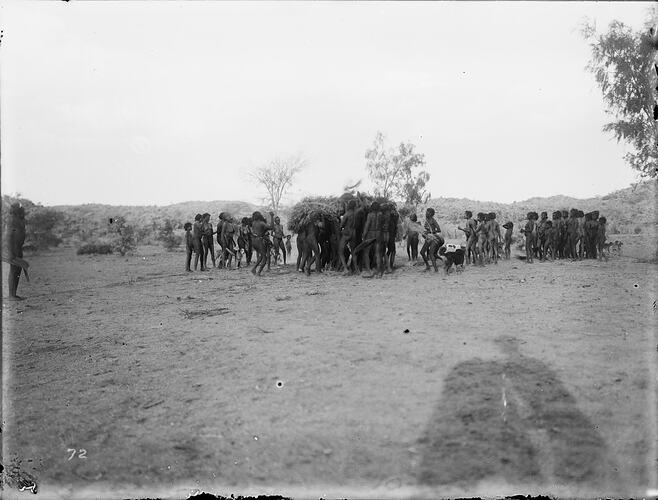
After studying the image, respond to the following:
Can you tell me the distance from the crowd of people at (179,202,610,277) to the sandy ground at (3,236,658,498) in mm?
4457

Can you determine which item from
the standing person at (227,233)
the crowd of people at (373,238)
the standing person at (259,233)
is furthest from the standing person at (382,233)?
the standing person at (227,233)

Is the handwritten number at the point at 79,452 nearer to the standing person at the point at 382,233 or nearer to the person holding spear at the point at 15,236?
the person holding spear at the point at 15,236

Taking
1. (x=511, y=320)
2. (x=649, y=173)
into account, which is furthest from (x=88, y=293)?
(x=649, y=173)

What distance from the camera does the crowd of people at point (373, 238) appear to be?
1241 cm

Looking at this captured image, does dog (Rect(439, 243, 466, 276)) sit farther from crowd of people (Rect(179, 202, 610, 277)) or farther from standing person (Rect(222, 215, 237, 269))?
standing person (Rect(222, 215, 237, 269))

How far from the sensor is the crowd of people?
40.7 ft

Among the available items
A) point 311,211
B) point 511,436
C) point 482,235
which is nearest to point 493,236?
point 482,235

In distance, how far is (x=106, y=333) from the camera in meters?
7.24

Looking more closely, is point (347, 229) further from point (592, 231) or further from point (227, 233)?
point (592, 231)

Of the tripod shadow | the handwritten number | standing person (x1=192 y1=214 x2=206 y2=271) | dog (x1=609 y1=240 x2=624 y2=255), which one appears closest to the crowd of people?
standing person (x1=192 y1=214 x2=206 y2=271)

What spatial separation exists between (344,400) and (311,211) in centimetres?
914

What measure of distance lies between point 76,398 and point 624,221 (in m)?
45.9

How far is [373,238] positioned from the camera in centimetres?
1198

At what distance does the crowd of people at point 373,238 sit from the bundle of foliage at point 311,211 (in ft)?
0.21
